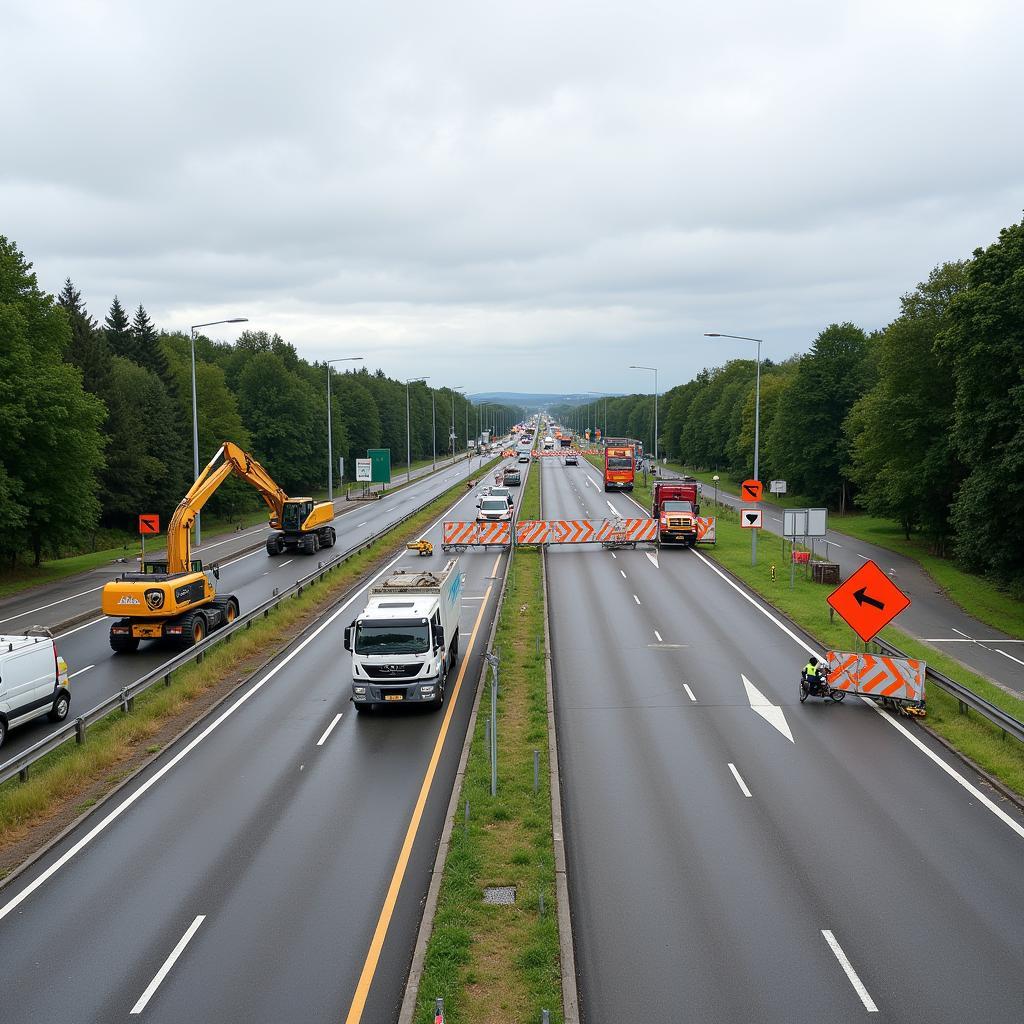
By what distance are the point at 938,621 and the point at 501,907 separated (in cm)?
2649

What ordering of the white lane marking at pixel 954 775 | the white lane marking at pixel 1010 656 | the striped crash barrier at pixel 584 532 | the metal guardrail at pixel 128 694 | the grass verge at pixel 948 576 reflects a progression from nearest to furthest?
1. the white lane marking at pixel 954 775
2. the metal guardrail at pixel 128 694
3. the white lane marking at pixel 1010 656
4. the grass verge at pixel 948 576
5. the striped crash barrier at pixel 584 532

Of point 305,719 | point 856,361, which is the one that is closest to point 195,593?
point 305,719

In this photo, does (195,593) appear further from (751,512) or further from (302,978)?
(751,512)

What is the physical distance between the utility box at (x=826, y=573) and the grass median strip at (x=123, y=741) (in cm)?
2042

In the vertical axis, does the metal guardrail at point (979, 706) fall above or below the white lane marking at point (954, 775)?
above

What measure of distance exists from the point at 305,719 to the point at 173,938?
31.3ft

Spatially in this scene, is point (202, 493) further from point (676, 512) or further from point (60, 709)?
point (676, 512)

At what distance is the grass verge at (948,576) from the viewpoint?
3466cm

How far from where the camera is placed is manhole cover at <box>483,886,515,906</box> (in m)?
12.1

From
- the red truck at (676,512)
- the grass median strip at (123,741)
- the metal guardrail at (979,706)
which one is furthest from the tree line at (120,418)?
the metal guardrail at (979,706)

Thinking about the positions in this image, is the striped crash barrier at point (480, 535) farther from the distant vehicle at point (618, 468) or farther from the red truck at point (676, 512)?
the distant vehicle at point (618, 468)

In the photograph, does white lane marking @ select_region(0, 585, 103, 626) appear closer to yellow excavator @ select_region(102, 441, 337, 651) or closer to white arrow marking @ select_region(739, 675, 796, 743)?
yellow excavator @ select_region(102, 441, 337, 651)

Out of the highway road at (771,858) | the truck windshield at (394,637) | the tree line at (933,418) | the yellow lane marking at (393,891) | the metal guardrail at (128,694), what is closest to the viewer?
the yellow lane marking at (393,891)

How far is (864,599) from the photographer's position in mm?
22250
